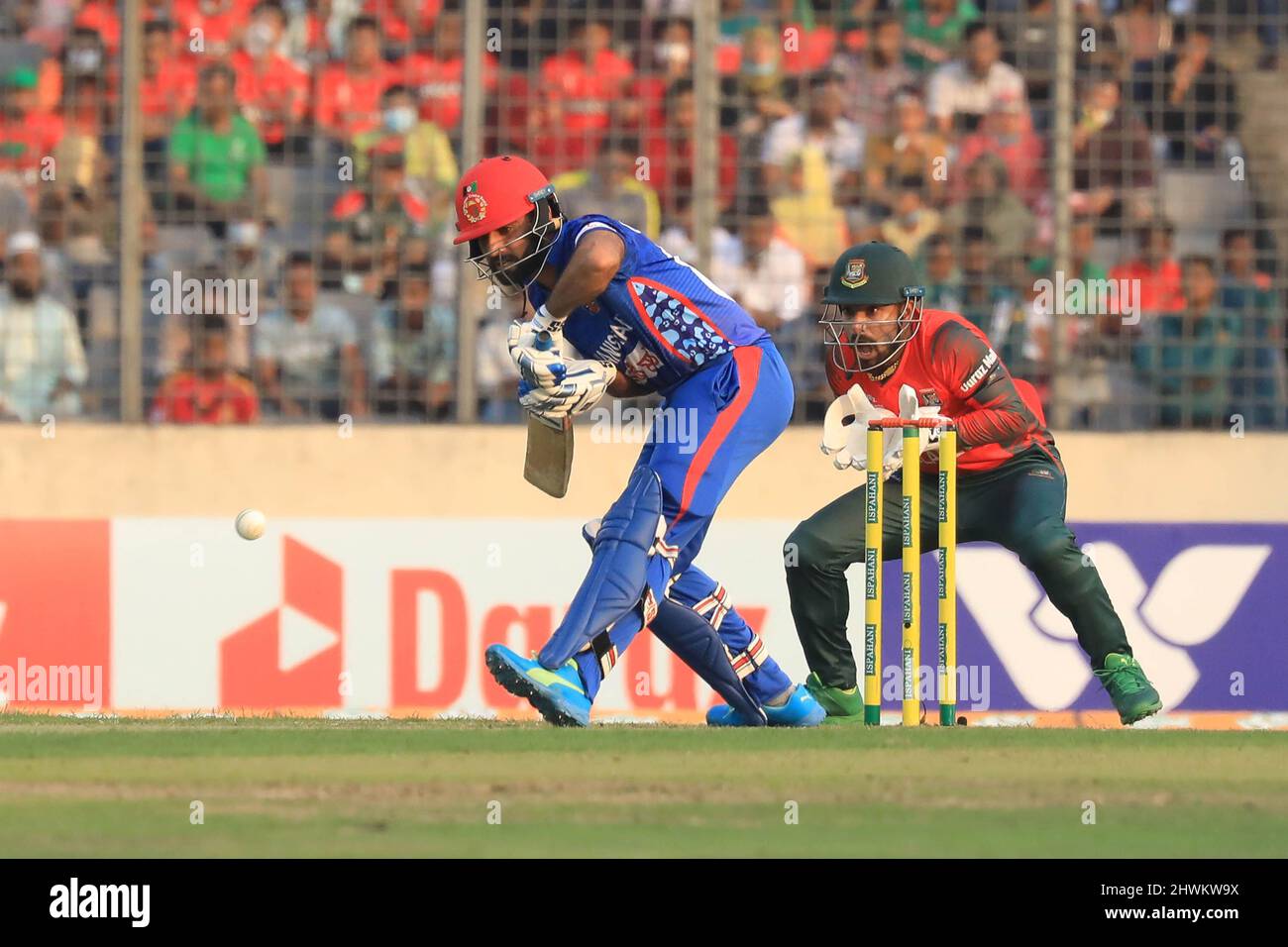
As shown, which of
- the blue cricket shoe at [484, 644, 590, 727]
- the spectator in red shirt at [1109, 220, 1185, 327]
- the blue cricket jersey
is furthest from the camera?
the spectator in red shirt at [1109, 220, 1185, 327]

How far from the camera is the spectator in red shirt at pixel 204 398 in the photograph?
1309cm

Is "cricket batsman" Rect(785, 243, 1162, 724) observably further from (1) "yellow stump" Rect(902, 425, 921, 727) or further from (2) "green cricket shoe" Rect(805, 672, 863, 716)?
(1) "yellow stump" Rect(902, 425, 921, 727)

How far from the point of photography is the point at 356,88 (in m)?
13.2

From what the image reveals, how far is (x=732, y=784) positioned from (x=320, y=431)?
662 cm

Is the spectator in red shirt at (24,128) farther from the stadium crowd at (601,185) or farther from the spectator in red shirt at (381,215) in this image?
the spectator in red shirt at (381,215)

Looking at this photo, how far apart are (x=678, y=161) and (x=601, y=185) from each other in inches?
16.8

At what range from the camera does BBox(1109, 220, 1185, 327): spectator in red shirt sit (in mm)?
13125

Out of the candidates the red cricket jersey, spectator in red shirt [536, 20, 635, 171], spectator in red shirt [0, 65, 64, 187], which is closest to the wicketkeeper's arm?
the red cricket jersey

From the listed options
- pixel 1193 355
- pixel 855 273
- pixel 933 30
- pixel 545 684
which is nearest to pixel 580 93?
pixel 933 30

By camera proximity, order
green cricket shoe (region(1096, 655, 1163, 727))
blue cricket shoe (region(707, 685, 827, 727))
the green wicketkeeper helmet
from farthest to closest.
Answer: green cricket shoe (region(1096, 655, 1163, 727)) < the green wicketkeeper helmet < blue cricket shoe (region(707, 685, 827, 727))

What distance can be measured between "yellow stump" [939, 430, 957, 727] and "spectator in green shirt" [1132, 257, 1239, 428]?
4762mm

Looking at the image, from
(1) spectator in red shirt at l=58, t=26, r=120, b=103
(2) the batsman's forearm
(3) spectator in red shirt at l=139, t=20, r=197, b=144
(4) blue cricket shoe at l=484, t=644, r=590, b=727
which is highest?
(1) spectator in red shirt at l=58, t=26, r=120, b=103

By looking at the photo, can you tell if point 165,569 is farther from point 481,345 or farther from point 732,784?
point 732,784
